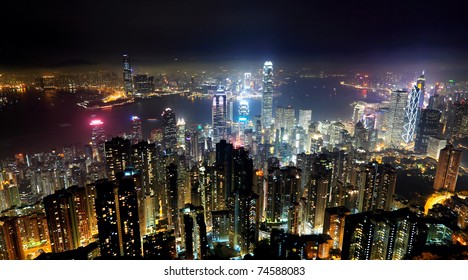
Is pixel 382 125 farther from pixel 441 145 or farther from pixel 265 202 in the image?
pixel 265 202

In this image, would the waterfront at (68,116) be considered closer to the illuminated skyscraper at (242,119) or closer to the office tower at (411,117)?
the illuminated skyscraper at (242,119)

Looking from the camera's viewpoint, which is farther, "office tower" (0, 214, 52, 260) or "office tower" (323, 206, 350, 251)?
"office tower" (323, 206, 350, 251)

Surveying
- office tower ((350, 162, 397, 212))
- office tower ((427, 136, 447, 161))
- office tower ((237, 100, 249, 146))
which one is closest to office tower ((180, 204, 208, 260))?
office tower ((350, 162, 397, 212))

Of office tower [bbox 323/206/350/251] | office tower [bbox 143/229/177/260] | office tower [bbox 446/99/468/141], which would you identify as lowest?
office tower [bbox 323/206/350/251]

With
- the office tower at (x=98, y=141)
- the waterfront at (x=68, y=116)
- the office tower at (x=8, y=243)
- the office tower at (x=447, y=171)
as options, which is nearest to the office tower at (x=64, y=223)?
the office tower at (x=8, y=243)

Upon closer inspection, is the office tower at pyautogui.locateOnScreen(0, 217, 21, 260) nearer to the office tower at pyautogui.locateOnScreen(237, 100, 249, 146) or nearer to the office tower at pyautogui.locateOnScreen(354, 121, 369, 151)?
the office tower at pyautogui.locateOnScreen(237, 100, 249, 146)
